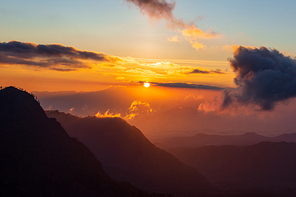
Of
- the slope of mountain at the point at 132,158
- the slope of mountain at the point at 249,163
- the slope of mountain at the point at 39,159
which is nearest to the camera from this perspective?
the slope of mountain at the point at 39,159

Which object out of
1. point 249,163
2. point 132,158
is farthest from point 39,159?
point 249,163

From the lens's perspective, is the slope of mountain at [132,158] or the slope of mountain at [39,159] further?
the slope of mountain at [132,158]

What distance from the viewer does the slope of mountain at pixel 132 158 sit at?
9134cm

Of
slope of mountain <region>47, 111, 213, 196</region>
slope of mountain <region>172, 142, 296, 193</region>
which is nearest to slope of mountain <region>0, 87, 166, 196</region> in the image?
slope of mountain <region>47, 111, 213, 196</region>

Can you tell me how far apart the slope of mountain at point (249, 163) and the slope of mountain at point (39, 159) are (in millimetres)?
131026

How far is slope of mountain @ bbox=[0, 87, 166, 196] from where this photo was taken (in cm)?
3491

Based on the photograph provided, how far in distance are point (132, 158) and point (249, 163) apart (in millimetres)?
124767

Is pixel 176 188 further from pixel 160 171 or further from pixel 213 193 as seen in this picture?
pixel 213 193

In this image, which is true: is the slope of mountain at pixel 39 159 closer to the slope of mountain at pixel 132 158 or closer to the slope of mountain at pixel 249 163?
the slope of mountain at pixel 132 158

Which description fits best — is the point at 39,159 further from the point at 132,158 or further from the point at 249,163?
the point at 249,163

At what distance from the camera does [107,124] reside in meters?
113

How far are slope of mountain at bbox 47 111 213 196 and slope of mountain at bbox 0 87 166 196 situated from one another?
38.9 meters

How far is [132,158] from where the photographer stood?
99188 mm

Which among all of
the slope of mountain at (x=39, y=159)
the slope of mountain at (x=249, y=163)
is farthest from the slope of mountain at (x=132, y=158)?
the slope of mountain at (x=249, y=163)
